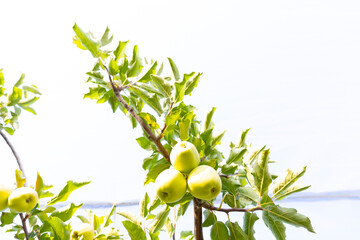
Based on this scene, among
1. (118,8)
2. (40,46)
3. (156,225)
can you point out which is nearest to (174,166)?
(156,225)

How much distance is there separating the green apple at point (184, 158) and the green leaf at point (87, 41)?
32 centimetres

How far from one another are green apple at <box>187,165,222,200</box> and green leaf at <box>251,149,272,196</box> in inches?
2.7

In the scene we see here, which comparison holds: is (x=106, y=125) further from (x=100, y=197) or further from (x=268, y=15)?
(x=268, y=15)

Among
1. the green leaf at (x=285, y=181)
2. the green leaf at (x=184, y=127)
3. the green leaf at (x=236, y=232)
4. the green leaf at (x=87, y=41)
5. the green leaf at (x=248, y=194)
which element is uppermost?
the green leaf at (x=87, y=41)

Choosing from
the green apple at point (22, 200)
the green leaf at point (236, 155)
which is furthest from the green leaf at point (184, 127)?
the green apple at point (22, 200)

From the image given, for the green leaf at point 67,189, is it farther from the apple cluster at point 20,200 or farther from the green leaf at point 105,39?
the green leaf at point 105,39

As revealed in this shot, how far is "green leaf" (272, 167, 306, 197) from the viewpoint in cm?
45

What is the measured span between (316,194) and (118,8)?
119 inches

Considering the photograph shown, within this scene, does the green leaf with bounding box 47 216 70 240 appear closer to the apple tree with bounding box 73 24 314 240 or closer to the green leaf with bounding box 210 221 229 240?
the apple tree with bounding box 73 24 314 240

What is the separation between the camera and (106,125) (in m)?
3.35

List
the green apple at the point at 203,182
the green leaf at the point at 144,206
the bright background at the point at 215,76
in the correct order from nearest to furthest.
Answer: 1. the green apple at the point at 203,182
2. the green leaf at the point at 144,206
3. the bright background at the point at 215,76

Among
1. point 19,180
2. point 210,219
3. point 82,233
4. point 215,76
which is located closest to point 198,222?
point 210,219

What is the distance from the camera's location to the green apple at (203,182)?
421 mm

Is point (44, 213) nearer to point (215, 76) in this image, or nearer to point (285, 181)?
point (285, 181)
